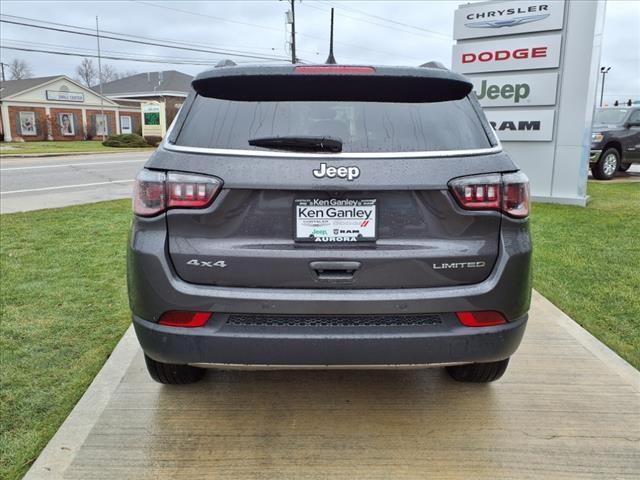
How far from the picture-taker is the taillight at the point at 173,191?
2.31 m

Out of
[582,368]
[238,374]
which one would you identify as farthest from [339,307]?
[582,368]

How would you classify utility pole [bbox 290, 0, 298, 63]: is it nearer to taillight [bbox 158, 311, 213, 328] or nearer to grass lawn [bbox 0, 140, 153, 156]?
grass lawn [bbox 0, 140, 153, 156]

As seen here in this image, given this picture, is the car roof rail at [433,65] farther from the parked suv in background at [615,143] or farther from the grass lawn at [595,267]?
the parked suv in background at [615,143]

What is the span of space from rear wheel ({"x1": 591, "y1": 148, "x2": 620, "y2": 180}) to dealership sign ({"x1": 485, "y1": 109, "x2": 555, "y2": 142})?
5.34 metres

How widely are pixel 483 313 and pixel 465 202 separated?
496mm

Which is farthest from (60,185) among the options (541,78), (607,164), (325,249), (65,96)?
(65,96)

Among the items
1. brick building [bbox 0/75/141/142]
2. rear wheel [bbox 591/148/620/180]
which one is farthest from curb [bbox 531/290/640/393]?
brick building [bbox 0/75/141/142]

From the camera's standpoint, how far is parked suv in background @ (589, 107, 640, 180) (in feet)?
45.4

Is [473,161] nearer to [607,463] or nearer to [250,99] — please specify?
[250,99]

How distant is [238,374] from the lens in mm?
3396

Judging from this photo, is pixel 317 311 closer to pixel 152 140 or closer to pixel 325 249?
pixel 325 249

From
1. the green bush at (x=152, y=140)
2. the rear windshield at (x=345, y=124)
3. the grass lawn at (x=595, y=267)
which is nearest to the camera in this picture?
the rear windshield at (x=345, y=124)

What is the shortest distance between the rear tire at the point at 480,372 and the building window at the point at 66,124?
52667mm

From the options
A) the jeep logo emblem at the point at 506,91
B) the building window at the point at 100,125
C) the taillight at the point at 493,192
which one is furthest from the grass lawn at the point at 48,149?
the taillight at the point at 493,192
